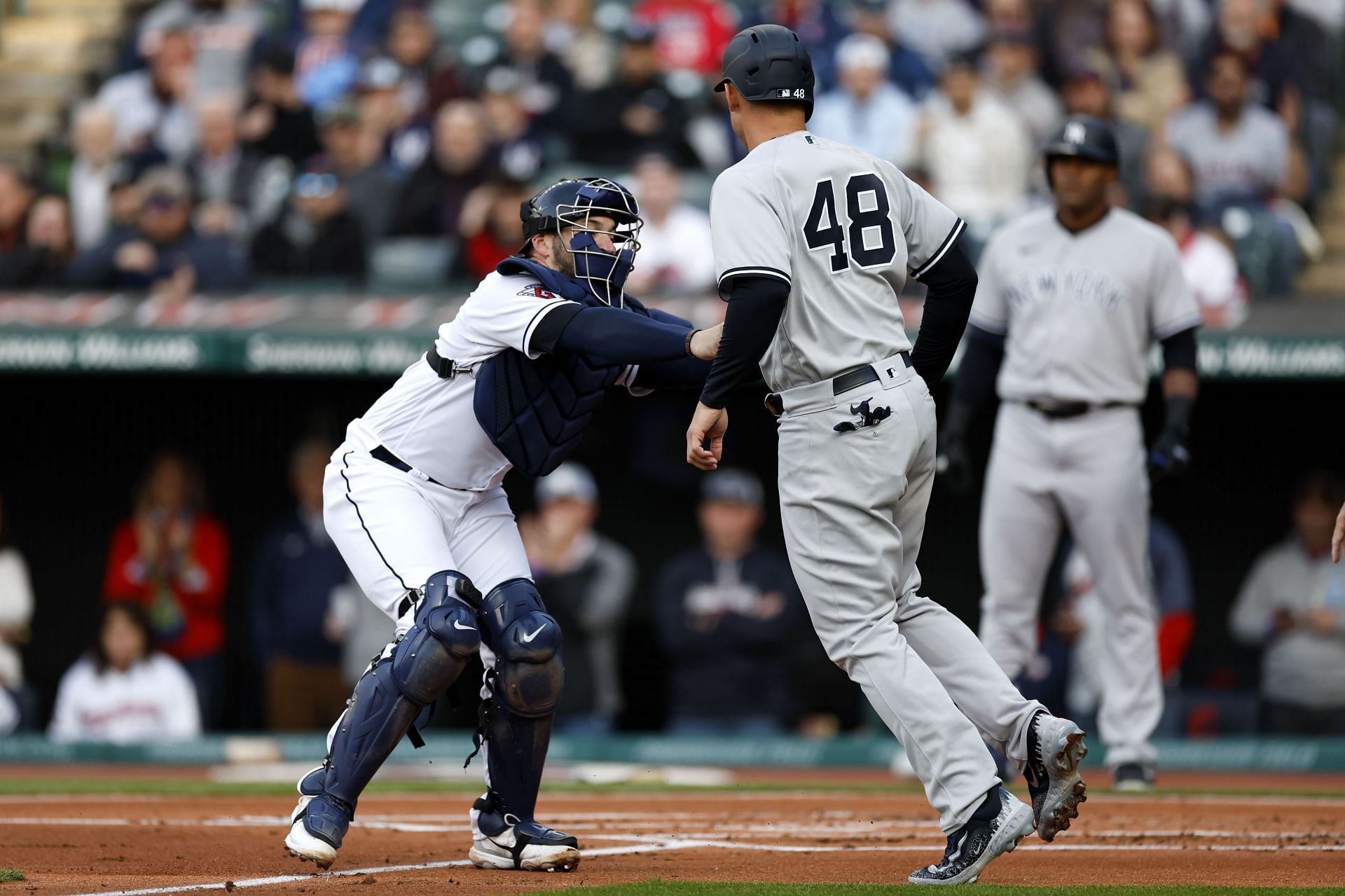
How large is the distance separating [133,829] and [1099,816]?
107 inches

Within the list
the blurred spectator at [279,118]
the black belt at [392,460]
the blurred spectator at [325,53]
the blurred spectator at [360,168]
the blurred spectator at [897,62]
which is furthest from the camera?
the blurred spectator at [325,53]

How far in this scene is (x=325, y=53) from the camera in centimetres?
1146

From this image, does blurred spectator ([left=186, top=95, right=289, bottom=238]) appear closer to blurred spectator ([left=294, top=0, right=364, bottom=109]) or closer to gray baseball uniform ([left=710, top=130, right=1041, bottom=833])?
blurred spectator ([left=294, top=0, right=364, bottom=109])

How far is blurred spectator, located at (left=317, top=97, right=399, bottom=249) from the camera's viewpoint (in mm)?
10102

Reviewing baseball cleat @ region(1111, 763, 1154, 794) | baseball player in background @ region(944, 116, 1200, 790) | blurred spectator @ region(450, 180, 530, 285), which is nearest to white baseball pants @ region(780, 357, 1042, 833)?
baseball player in background @ region(944, 116, 1200, 790)

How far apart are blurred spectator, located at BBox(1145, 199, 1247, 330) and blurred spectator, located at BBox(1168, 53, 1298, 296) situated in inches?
8.7

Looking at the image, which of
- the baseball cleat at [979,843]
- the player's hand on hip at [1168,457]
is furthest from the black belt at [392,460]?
the player's hand on hip at [1168,457]

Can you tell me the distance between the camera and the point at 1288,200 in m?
9.52

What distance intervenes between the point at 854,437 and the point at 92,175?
25.9 feet

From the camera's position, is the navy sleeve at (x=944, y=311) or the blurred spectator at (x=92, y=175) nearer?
the navy sleeve at (x=944, y=311)

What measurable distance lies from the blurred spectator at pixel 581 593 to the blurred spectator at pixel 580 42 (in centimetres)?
291

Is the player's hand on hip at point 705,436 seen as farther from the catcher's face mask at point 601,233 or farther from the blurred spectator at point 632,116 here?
the blurred spectator at point 632,116

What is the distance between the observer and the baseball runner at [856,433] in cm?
378

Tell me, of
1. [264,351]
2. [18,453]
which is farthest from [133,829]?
[18,453]
